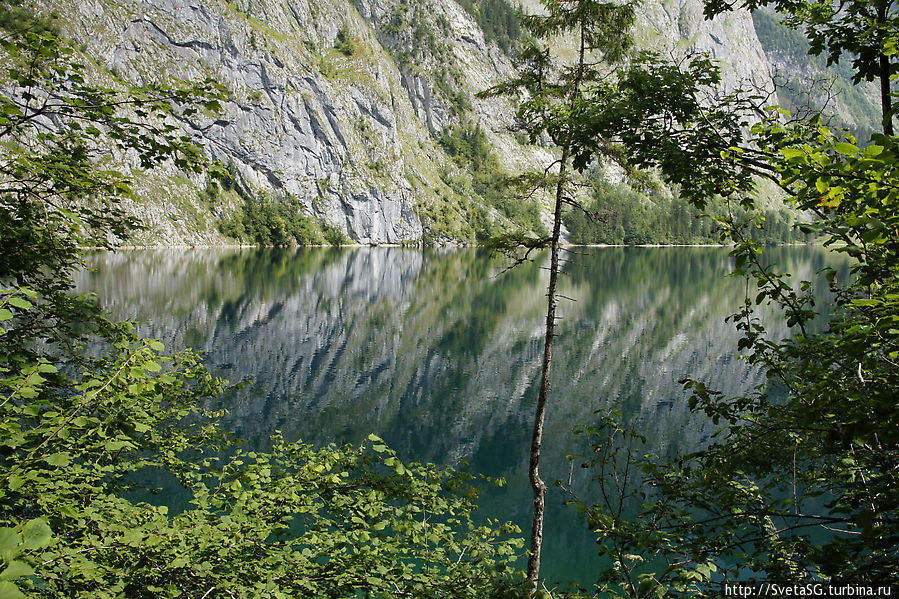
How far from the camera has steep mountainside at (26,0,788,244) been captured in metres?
119

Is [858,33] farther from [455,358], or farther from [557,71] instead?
[455,358]

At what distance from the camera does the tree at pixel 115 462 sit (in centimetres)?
325

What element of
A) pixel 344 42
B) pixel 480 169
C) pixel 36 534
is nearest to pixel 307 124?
pixel 344 42

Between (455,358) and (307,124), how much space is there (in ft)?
422

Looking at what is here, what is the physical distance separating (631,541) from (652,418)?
882 inches

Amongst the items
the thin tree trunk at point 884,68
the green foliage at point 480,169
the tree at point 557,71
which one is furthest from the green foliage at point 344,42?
the thin tree trunk at point 884,68

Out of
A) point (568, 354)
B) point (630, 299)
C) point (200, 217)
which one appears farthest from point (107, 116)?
point (200, 217)

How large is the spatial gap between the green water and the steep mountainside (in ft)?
224

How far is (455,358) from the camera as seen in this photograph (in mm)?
34406

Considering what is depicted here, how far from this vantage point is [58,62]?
4.20 meters

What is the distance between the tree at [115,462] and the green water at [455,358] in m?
2.62

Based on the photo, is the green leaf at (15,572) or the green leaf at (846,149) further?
the green leaf at (846,149)

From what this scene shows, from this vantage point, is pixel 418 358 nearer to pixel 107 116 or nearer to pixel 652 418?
pixel 652 418

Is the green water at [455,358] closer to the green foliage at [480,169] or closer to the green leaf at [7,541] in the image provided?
the green leaf at [7,541]
